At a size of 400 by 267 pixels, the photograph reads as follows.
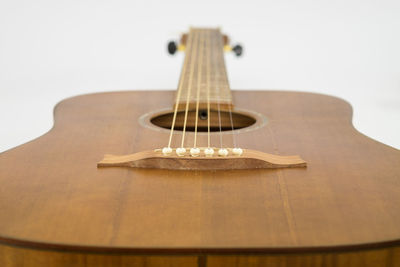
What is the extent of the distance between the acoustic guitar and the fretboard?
4cm

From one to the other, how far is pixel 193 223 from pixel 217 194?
0.12 metres

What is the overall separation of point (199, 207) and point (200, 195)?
Answer: 0.05m

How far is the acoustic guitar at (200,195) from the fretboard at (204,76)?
4 cm

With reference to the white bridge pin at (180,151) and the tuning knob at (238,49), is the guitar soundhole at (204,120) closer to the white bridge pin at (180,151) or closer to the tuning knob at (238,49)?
the white bridge pin at (180,151)

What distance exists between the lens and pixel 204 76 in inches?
79.7

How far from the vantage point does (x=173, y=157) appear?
1.29 metres

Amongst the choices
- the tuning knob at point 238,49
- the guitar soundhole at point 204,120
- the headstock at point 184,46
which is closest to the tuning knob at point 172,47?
the headstock at point 184,46

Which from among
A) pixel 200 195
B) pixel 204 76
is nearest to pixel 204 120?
pixel 204 76

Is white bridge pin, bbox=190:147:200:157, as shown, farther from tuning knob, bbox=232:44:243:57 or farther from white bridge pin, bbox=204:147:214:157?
tuning knob, bbox=232:44:243:57

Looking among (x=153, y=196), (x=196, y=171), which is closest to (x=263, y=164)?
(x=196, y=171)

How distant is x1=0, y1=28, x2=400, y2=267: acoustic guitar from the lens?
101cm

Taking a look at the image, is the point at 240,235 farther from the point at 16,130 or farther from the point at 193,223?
the point at 16,130

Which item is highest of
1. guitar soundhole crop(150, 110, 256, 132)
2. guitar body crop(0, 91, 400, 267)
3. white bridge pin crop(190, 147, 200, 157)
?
white bridge pin crop(190, 147, 200, 157)

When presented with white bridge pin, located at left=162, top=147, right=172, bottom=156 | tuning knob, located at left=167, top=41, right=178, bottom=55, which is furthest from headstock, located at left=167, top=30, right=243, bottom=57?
white bridge pin, located at left=162, top=147, right=172, bottom=156
